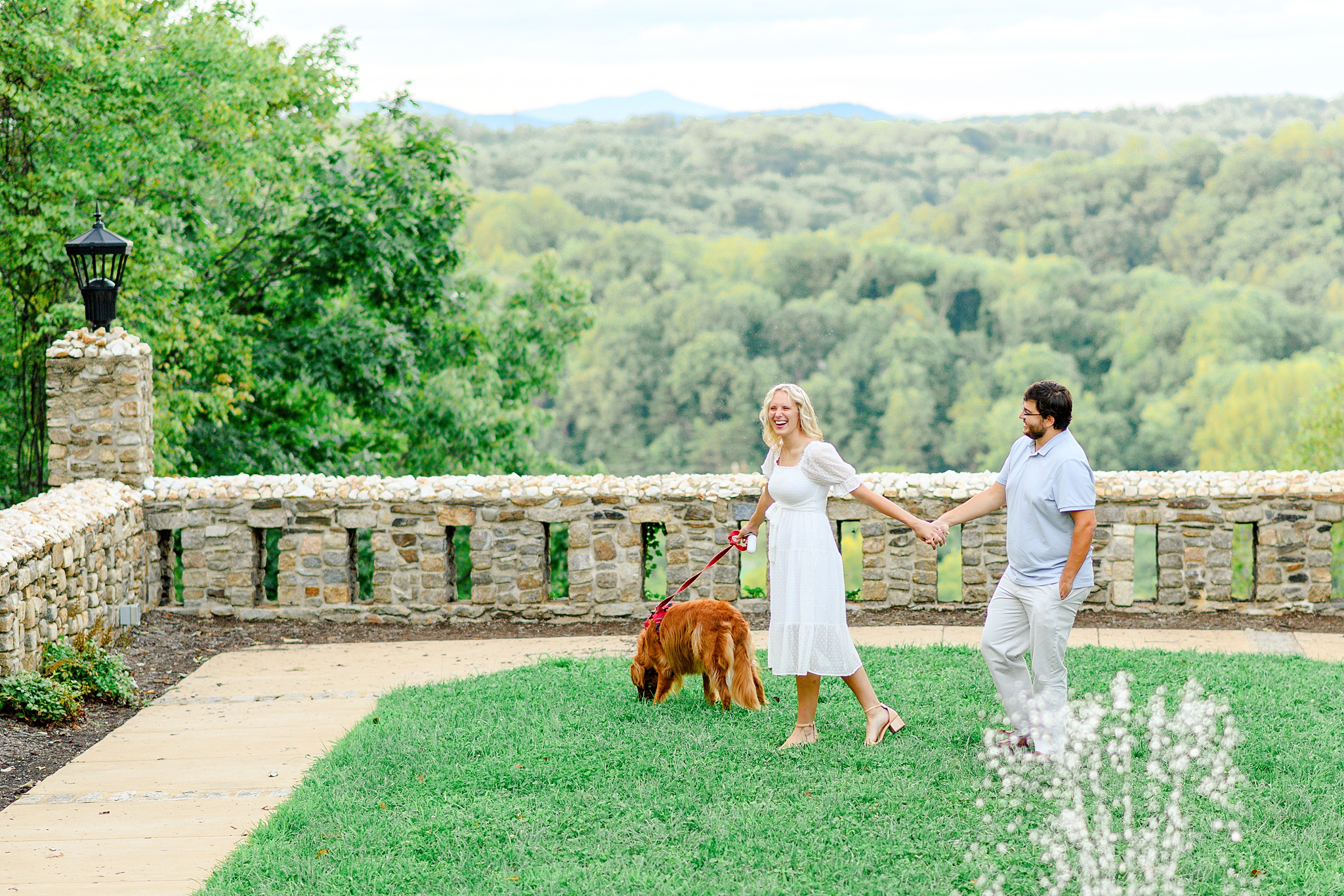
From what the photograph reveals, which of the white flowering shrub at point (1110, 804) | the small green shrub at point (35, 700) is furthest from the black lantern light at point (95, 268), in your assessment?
the white flowering shrub at point (1110, 804)

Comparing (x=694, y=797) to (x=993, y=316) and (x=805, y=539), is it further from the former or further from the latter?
(x=993, y=316)

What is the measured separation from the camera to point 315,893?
475cm

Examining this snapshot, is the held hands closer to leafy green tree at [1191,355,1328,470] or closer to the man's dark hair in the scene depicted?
the man's dark hair

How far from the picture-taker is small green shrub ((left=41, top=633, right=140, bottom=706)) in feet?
25.3

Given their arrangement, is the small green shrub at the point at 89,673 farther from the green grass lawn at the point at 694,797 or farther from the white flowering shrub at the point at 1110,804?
the white flowering shrub at the point at 1110,804

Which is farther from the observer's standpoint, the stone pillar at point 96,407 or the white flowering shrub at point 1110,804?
the stone pillar at point 96,407

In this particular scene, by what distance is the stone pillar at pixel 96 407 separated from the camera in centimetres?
973

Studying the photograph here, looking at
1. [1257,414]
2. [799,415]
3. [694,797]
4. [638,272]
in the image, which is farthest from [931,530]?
[638,272]

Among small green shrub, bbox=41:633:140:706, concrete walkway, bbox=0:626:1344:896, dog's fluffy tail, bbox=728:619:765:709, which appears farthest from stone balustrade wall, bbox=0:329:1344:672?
dog's fluffy tail, bbox=728:619:765:709

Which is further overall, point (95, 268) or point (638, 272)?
point (638, 272)

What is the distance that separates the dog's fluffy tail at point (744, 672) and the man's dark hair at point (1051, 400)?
200 centimetres

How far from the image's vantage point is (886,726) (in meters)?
6.31

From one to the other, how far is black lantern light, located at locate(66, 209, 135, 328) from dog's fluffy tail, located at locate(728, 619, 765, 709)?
587cm

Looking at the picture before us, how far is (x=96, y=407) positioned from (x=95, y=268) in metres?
1.07
